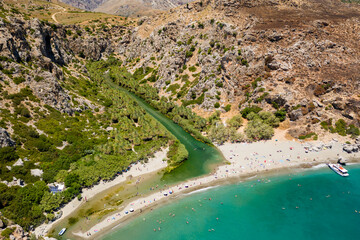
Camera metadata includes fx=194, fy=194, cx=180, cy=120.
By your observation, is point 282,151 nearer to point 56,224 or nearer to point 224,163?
point 224,163

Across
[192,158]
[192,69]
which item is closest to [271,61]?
[192,69]

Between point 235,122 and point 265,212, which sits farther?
point 235,122

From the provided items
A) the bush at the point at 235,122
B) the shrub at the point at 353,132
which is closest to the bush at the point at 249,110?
the bush at the point at 235,122

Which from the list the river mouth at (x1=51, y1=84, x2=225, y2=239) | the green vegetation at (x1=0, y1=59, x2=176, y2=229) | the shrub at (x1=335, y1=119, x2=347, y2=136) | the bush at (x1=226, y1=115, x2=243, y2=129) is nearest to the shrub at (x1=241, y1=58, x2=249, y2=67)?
the bush at (x1=226, y1=115, x2=243, y2=129)

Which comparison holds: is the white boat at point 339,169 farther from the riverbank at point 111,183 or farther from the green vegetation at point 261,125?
the riverbank at point 111,183

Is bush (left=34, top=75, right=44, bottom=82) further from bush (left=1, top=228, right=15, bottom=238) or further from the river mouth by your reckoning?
bush (left=1, top=228, right=15, bottom=238)

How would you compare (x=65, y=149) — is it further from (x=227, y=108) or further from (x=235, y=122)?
(x=227, y=108)
